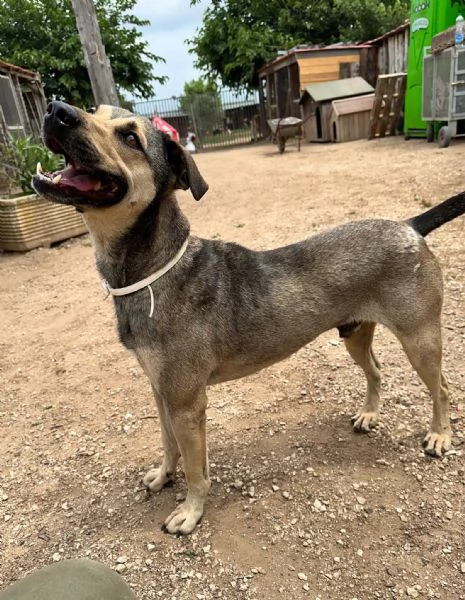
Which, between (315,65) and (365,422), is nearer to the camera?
(365,422)

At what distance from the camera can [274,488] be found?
10.3ft

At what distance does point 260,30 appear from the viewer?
27.7m

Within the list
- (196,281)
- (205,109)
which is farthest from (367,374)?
(205,109)

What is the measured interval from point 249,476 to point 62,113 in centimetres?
263

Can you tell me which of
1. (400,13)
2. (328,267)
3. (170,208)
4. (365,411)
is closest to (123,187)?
(170,208)

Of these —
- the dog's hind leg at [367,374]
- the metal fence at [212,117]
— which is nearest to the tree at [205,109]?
the metal fence at [212,117]

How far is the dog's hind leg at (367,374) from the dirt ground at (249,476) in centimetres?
11

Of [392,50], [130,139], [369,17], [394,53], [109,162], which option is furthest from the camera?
[369,17]

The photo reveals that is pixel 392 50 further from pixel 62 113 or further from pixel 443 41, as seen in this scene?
pixel 62 113

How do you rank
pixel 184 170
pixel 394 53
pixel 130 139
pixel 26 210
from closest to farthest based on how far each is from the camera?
pixel 130 139 < pixel 184 170 < pixel 26 210 < pixel 394 53

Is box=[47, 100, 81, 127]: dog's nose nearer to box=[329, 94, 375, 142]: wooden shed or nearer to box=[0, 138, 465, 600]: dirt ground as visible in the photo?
box=[0, 138, 465, 600]: dirt ground

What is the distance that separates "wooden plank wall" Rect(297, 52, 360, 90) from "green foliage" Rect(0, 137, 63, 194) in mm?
16392

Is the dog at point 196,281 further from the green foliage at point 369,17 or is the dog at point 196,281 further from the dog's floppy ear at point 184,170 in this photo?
the green foliage at point 369,17

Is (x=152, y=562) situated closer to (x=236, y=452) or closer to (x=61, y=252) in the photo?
(x=236, y=452)
